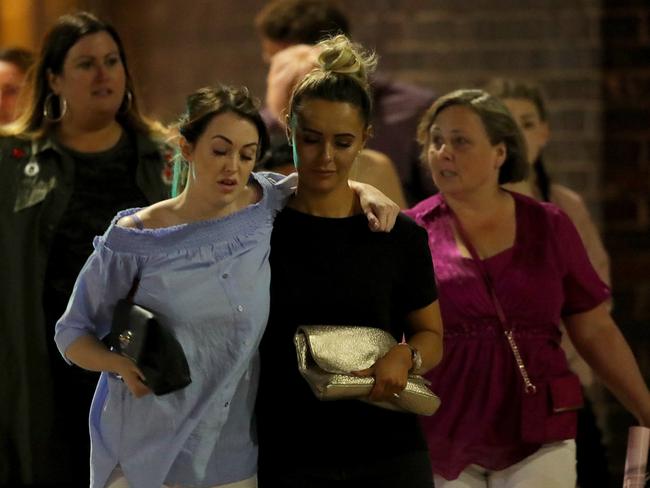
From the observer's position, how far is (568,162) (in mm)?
6562

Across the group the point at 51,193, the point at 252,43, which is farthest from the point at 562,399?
the point at 252,43

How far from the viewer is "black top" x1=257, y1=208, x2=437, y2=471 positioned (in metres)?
3.59

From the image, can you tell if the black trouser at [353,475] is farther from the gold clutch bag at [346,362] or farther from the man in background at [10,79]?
the man in background at [10,79]

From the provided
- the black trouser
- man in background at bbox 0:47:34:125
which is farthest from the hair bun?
man in background at bbox 0:47:34:125

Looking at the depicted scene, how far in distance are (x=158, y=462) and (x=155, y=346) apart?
0.29 meters

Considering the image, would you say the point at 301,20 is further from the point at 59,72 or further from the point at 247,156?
the point at 247,156

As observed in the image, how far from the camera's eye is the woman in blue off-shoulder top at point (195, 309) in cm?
352

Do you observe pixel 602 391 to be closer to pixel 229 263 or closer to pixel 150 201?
pixel 150 201

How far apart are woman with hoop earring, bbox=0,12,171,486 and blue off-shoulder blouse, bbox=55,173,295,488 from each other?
1.20 meters

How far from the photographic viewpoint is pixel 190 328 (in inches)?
138

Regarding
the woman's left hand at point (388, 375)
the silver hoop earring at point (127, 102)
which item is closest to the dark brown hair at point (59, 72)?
the silver hoop earring at point (127, 102)

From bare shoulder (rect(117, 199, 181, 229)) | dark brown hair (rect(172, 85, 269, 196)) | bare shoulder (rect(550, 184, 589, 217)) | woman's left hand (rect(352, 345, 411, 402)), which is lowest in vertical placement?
bare shoulder (rect(550, 184, 589, 217))

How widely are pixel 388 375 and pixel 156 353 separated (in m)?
0.49

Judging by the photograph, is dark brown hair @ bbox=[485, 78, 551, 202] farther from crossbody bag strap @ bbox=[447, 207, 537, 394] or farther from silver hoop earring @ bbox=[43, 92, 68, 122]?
silver hoop earring @ bbox=[43, 92, 68, 122]
